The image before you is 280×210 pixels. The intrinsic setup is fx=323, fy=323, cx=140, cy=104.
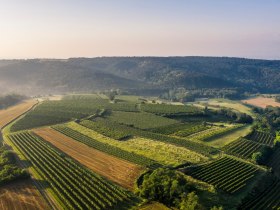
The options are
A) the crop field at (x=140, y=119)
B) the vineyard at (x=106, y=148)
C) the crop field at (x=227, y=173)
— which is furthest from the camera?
the crop field at (x=140, y=119)

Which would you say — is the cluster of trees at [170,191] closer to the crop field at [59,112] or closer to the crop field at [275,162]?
the crop field at [275,162]

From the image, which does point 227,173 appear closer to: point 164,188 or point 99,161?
point 164,188

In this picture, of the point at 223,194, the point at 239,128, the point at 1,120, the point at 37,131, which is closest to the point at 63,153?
the point at 37,131

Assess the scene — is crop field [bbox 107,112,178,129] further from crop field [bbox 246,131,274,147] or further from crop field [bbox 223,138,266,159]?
crop field [bbox 223,138,266,159]

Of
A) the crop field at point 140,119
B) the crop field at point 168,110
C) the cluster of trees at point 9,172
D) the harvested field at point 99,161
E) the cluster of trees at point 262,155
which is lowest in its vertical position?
the cluster of trees at point 262,155

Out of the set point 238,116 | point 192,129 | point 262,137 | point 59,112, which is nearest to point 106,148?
point 192,129

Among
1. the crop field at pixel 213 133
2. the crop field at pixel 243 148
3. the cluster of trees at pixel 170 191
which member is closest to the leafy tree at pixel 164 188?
the cluster of trees at pixel 170 191
